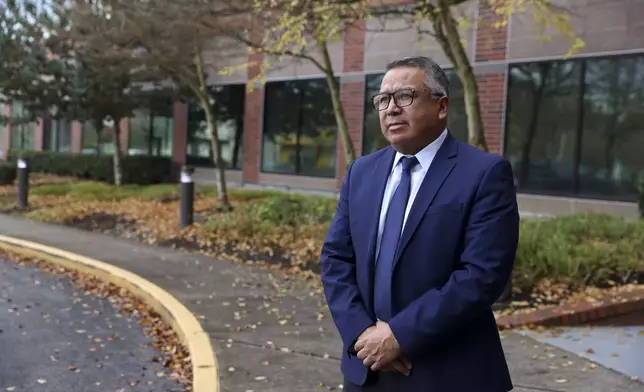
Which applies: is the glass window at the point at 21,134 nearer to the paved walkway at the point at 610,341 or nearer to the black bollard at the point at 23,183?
the black bollard at the point at 23,183

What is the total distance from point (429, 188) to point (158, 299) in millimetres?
5673

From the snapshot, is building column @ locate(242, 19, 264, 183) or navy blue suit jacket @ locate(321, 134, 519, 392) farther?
building column @ locate(242, 19, 264, 183)

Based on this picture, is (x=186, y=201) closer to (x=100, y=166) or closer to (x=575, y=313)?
(x=575, y=313)

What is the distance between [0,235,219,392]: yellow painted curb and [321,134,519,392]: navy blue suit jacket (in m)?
2.69

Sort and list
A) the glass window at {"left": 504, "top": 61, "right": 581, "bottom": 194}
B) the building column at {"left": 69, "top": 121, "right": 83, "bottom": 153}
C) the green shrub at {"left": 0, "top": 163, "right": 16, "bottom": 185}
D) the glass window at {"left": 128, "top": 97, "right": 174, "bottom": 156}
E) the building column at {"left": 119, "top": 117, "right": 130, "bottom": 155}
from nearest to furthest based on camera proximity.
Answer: the glass window at {"left": 504, "top": 61, "right": 581, "bottom": 194} < the green shrub at {"left": 0, "top": 163, "right": 16, "bottom": 185} < the glass window at {"left": 128, "top": 97, "right": 174, "bottom": 156} < the building column at {"left": 119, "top": 117, "right": 130, "bottom": 155} < the building column at {"left": 69, "top": 121, "right": 83, "bottom": 153}

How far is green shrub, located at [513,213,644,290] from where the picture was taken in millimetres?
7703

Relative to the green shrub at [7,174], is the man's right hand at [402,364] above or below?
above

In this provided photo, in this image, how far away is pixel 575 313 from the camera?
6.51 metres

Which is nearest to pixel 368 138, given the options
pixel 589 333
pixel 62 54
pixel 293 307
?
pixel 62 54

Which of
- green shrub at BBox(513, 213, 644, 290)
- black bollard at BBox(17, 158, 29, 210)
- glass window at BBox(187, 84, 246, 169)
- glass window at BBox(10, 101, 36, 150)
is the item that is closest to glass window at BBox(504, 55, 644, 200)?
green shrub at BBox(513, 213, 644, 290)

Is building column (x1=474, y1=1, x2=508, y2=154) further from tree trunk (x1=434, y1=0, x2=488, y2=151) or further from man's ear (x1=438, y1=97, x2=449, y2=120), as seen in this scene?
man's ear (x1=438, y1=97, x2=449, y2=120)

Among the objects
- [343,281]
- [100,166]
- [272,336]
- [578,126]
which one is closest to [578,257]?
[272,336]

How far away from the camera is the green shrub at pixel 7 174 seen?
2078 centimetres

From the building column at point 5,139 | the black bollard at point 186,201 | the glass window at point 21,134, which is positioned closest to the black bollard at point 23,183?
the black bollard at point 186,201
